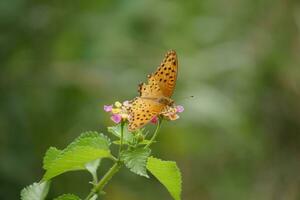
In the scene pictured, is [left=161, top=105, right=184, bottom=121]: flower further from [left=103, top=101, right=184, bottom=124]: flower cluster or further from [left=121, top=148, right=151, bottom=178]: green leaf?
[left=121, top=148, right=151, bottom=178]: green leaf

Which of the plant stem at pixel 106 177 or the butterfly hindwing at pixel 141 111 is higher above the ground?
the butterfly hindwing at pixel 141 111

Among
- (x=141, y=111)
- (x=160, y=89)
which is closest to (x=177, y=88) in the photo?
(x=160, y=89)

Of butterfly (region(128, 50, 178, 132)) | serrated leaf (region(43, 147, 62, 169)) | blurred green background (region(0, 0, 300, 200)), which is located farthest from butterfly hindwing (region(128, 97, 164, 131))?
blurred green background (region(0, 0, 300, 200))

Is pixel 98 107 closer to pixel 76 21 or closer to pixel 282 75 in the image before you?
pixel 76 21

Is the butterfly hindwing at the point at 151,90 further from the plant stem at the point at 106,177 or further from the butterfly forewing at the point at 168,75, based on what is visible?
the plant stem at the point at 106,177

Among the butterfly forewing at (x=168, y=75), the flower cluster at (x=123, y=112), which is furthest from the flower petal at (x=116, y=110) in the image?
the butterfly forewing at (x=168, y=75)

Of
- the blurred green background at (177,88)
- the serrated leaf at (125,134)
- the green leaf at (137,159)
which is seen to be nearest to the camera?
the green leaf at (137,159)
